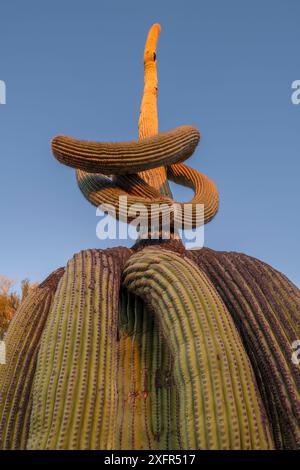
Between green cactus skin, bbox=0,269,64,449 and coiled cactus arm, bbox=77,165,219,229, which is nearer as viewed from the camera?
green cactus skin, bbox=0,269,64,449

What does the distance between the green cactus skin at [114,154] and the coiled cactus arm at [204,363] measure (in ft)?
4.45

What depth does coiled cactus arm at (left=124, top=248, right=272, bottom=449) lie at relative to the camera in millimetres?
1800

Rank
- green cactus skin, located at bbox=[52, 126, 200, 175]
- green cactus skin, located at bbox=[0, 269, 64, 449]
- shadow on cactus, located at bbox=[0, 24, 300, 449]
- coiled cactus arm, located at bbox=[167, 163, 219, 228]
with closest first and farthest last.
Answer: shadow on cactus, located at bbox=[0, 24, 300, 449]
green cactus skin, located at bbox=[0, 269, 64, 449]
green cactus skin, located at bbox=[52, 126, 200, 175]
coiled cactus arm, located at bbox=[167, 163, 219, 228]

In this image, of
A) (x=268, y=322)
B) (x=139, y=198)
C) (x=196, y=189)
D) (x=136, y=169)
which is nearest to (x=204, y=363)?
(x=268, y=322)

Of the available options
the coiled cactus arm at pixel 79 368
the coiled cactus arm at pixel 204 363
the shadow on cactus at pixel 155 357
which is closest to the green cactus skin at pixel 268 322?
the shadow on cactus at pixel 155 357

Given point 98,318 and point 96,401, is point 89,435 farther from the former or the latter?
point 98,318

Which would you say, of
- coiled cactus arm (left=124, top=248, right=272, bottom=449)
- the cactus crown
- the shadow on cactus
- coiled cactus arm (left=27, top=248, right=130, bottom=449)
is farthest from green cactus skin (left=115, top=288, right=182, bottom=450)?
the cactus crown

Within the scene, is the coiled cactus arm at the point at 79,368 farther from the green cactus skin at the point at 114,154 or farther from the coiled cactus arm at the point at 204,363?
the green cactus skin at the point at 114,154

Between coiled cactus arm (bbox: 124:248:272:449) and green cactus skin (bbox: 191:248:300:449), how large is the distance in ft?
0.67

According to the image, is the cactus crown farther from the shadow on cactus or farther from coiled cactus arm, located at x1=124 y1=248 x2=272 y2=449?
coiled cactus arm, located at x1=124 y1=248 x2=272 y2=449

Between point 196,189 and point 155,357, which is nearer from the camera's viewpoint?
point 155,357

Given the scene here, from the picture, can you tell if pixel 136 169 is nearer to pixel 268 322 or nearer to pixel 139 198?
pixel 139 198

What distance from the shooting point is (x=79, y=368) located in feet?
6.94

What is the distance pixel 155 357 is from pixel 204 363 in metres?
0.78
